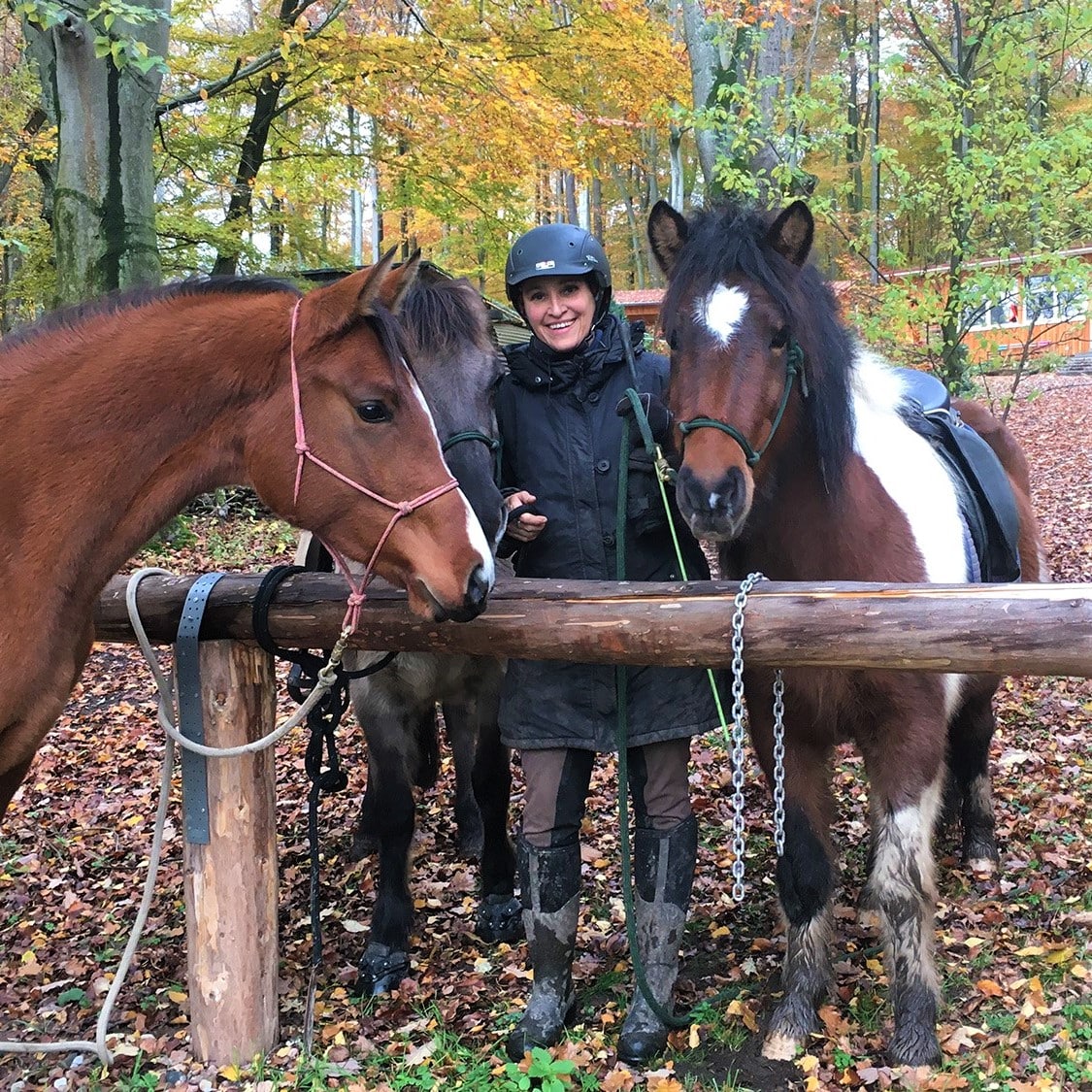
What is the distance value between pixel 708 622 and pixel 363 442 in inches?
42.1

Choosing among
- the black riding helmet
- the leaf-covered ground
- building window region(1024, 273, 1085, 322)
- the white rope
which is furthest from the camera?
building window region(1024, 273, 1085, 322)

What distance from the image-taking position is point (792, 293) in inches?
117

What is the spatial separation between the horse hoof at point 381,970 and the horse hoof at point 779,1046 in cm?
142

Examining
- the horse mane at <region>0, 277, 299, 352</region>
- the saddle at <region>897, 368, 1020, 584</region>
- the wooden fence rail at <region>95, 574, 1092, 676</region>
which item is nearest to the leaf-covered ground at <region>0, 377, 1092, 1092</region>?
the wooden fence rail at <region>95, 574, 1092, 676</region>

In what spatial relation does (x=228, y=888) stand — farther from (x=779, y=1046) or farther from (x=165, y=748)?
(x=779, y=1046)

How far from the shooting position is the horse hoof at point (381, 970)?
362 centimetres

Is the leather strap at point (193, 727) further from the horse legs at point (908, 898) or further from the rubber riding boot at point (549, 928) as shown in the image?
the horse legs at point (908, 898)

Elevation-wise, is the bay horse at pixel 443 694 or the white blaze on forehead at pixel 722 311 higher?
the white blaze on forehead at pixel 722 311

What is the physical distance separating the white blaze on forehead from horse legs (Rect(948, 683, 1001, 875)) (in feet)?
7.85

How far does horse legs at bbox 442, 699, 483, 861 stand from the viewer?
4844 mm

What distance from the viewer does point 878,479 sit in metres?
3.30

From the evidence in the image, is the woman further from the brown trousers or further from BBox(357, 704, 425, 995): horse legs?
BBox(357, 704, 425, 995): horse legs

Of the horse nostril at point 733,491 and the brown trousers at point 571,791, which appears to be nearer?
the horse nostril at point 733,491

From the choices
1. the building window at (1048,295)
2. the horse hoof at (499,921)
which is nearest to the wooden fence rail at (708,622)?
the horse hoof at (499,921)
